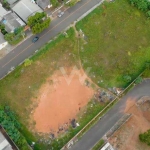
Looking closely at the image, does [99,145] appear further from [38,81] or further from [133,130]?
[38,81]

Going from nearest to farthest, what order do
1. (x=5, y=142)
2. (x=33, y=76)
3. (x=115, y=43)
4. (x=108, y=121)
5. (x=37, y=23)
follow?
1. (x=5, y=142)
2. (x=108, y=121)
3. (x=33, y=76)
4. (x=37, y=23)
5. (x=115, y=43)

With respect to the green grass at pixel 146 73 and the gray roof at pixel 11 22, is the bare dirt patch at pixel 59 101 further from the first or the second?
the gray roof at pixel 11 22

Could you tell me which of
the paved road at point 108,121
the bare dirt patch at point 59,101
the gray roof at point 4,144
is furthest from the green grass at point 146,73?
the gray roof at point 4,144

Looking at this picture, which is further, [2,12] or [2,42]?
[2,12]

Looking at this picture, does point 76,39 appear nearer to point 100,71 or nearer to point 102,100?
point 100,71

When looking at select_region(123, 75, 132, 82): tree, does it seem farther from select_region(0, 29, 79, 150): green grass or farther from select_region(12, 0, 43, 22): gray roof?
select_region(12, 0, 43, 22): gray roof

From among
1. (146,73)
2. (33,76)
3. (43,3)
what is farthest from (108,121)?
(43,3)
